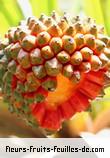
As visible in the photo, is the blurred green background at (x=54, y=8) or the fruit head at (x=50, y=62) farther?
the blurred green background at (x=54, y=8)

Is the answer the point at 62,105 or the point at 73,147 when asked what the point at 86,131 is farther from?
the point at 62,105

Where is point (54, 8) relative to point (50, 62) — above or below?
above

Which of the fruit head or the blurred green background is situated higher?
the blurred green background

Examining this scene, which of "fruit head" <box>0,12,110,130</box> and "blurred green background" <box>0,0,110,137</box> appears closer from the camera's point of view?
"fruit head" <box>0,12,110,130</box>

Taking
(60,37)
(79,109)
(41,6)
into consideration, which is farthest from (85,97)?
(41,6)
